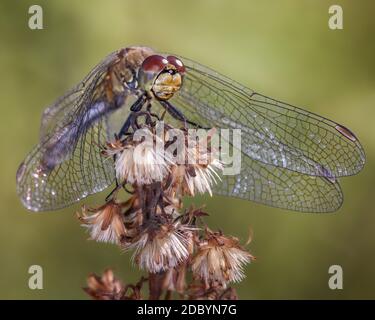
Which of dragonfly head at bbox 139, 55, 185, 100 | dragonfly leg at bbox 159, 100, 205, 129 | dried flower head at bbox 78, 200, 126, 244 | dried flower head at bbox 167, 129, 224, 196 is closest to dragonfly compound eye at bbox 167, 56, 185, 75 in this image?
dragonfly head at bbox 139, 55, 185, 100

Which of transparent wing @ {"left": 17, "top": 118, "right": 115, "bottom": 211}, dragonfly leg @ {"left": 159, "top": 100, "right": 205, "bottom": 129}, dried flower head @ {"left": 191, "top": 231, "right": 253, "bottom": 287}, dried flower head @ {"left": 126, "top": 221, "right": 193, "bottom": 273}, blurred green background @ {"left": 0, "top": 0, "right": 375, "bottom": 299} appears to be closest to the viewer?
dried flower head @ {"left": 126, "top": 221, "right": 193, "bottom": 273}

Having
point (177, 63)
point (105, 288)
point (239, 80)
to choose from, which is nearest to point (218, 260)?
point (105, 288)

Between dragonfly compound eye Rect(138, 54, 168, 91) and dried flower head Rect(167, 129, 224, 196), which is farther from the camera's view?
dragonfly compound eye Rect(138, 54, 168, 91)

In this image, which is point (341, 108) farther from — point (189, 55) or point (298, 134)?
point (298, 134)

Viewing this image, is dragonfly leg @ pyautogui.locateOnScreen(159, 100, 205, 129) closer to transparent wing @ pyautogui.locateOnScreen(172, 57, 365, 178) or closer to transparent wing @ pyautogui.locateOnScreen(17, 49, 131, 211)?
transparent wing @ pyautogui.locateOnScreen(172, 57, 365, 178)

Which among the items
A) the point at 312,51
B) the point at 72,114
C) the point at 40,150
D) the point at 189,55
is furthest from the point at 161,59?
the point at 312,51

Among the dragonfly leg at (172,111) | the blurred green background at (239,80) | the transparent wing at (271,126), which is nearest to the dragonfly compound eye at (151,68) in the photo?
the dragonfly leg at (172,111)

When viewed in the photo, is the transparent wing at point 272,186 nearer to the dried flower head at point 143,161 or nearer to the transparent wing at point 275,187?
the transparent wing at point 275,187
